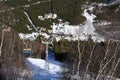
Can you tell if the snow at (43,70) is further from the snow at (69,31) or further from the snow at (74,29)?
the snow at (74,29)

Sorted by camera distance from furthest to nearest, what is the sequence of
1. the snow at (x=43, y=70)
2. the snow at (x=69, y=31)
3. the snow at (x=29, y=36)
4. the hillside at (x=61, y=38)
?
the snow at (x=29, y=36) → the snow at (x=69, y=31) → the snow at (x=43, y=70) → the hillside at (x=61, y=38)

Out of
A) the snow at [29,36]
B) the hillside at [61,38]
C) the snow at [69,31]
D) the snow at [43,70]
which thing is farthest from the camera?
the snow at [29,36]

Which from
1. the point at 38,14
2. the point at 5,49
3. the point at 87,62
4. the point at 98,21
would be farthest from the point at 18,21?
the point at 87,62

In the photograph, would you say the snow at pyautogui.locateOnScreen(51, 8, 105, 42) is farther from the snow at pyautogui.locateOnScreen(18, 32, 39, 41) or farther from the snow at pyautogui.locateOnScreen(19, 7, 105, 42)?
the snow at pyautogui.locateOnScreen(18, 32, 39, 41)

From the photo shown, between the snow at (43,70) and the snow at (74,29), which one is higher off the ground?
the snow at (74,29)

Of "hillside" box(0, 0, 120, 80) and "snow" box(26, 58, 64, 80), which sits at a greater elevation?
"hillside" box(0, 0, 120, 80)

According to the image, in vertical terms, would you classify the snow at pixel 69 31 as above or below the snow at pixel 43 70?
above

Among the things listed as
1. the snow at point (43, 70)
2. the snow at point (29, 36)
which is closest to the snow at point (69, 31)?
the snow at point (29, 36)

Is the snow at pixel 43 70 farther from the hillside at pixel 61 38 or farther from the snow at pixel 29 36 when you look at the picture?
the snow at pixel 29 36

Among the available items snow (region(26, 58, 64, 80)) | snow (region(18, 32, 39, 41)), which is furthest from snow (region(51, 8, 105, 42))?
snow (region(26, 58, 64, 80))

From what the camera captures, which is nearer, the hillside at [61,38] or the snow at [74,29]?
the hillside at [61,38]
